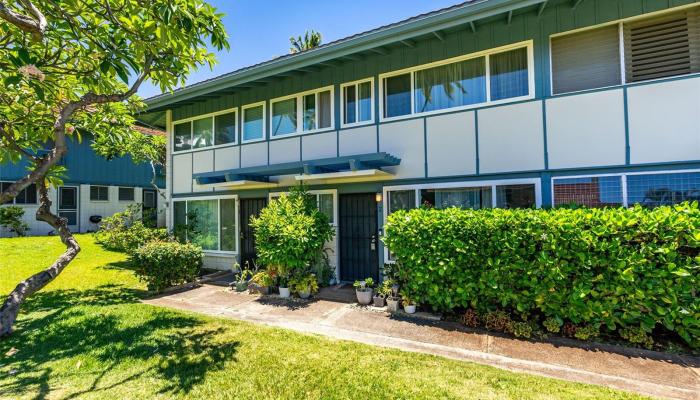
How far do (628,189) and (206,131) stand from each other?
Answer: 1145cm

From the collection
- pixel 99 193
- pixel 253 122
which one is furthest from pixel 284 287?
pixel 99 193

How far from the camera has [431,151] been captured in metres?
7.45

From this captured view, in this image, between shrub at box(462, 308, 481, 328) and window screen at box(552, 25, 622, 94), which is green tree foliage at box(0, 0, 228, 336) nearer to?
shrub at box(462, 308, 481, 328)

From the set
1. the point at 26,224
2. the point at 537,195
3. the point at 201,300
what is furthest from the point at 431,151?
the point at 26,224

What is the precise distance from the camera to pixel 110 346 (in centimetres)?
486

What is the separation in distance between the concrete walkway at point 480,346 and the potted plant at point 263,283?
60 centimetres

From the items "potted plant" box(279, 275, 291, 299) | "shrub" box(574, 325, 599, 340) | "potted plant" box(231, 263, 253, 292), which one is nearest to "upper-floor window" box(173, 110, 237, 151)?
"potted plant" box(231, 263, 253, 292)

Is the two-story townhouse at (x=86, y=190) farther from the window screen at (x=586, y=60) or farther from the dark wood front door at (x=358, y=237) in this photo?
the window screen at (x=586, y=60)

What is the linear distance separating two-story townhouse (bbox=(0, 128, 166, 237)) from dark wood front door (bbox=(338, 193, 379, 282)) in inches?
502

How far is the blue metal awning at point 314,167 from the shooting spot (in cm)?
724

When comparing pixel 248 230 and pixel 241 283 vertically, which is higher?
pixel 248 230

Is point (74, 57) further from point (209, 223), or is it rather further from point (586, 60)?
point (586, 60)

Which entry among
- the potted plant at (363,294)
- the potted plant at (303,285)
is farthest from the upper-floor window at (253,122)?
the potted plant at (363,294)

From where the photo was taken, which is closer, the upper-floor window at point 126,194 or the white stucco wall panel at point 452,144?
the white stucco wall panel at point 452,144
